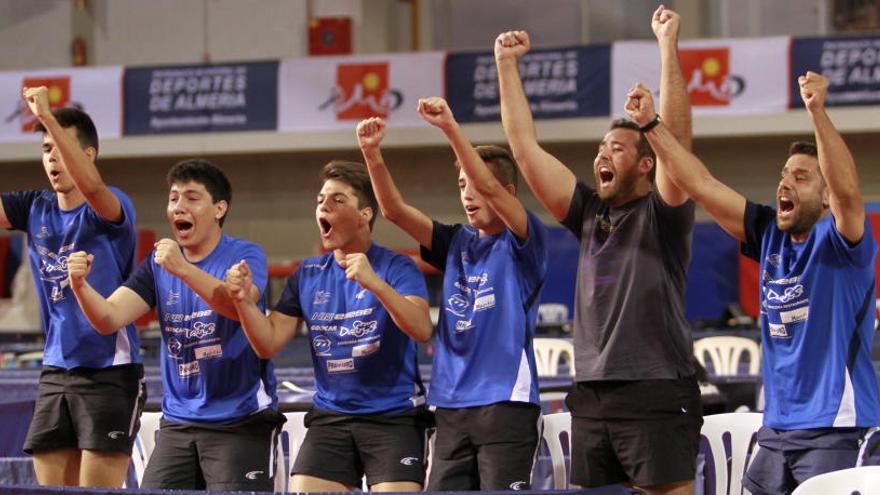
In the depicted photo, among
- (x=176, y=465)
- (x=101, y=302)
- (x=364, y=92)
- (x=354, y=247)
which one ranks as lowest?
(x=176, y=465)

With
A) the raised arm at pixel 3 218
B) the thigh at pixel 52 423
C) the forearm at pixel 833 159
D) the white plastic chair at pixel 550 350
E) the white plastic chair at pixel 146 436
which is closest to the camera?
the forearm at pixel 833 159

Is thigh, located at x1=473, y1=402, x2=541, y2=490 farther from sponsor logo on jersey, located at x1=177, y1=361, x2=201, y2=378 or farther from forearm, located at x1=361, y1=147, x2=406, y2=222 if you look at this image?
sponsor logo on jersey, located at x1=177, y1=361, x2=201, y2=378

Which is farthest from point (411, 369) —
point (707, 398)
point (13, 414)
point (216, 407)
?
point (13, 414)

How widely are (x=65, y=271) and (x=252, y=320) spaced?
3.54 feet

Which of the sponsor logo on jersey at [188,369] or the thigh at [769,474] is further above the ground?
the sponsor logo on jersey at [188,369]

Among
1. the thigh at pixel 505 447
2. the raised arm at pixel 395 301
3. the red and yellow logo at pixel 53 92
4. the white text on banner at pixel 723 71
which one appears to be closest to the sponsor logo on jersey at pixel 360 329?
the raised arm at pixel 395 301

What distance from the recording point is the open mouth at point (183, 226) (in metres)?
4.41

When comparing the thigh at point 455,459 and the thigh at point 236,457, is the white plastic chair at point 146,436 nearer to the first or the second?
the thigh at point 236,457

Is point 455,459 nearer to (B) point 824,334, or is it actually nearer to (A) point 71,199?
(B) point 824,334

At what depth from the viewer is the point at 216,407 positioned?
169 inches

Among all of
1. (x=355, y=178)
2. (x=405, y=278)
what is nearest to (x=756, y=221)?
(x=405, y=278)

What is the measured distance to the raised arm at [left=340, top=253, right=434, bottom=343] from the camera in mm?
3979

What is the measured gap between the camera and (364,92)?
1538cm

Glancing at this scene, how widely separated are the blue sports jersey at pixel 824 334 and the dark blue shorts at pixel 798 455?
0.04 meters
